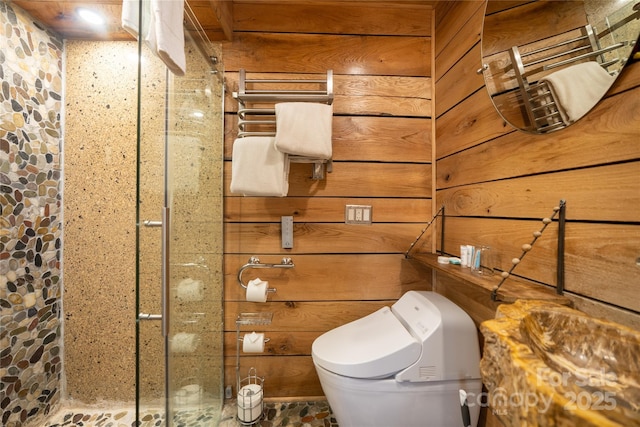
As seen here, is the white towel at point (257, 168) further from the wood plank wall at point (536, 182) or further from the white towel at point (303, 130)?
the wood plank wall at point (536, 182)

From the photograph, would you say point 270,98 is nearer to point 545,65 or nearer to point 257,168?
point 257,168

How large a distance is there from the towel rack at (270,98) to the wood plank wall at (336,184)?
0.07 meters

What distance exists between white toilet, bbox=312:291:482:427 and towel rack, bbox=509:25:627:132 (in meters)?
0.80

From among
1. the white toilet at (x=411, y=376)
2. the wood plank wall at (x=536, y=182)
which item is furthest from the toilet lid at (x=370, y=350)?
the wood plank wall at (x=536, y=182)

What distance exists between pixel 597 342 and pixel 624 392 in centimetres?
12

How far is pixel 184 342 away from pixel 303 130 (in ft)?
3.49

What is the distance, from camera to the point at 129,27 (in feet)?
2.57

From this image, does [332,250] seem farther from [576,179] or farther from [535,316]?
[576,179]


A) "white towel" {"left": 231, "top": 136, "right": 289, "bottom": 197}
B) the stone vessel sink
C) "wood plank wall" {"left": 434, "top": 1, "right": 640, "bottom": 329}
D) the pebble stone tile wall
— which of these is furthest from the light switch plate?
the pebble stone tile wall

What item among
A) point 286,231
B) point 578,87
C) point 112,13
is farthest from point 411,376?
point 112,13

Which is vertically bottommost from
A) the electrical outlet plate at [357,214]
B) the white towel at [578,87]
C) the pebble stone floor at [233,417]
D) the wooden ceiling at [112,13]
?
the pebble stone floor at [233,417]

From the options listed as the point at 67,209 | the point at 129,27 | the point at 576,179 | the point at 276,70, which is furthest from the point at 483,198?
the point at 67,209

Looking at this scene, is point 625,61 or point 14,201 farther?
point 14,201

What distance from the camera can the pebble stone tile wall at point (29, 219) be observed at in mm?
1181
